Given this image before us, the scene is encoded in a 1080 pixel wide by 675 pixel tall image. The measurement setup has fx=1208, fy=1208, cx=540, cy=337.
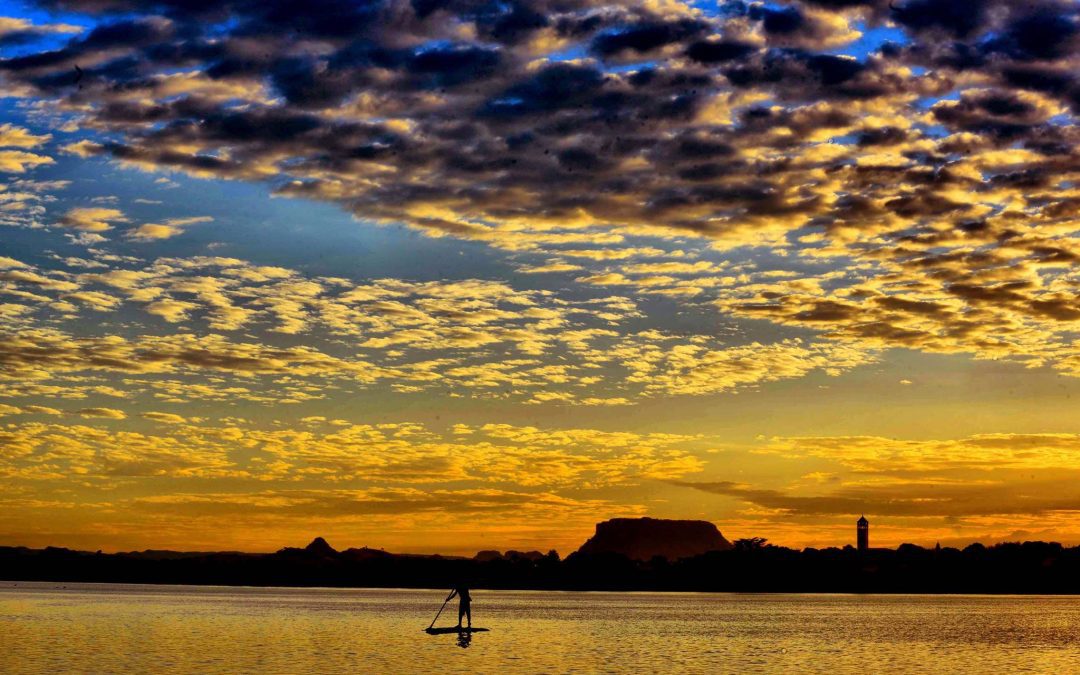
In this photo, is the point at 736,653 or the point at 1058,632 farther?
the point at 1058,632

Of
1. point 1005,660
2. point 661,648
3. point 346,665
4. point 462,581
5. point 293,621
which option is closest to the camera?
point 346,665

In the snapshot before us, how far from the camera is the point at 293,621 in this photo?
→ 480 feet

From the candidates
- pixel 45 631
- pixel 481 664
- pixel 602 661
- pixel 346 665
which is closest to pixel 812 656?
pixel 602 661

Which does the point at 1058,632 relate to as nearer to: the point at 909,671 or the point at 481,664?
the point at 909,671

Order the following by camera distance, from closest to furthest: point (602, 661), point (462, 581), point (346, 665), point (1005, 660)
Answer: point (346, 665) → point (602, 661) → point (1005, 660) → point (462, 581)

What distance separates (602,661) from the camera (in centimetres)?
8181

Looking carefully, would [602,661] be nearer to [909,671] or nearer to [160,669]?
[909,671]

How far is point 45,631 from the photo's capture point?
111m

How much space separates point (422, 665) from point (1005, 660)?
46.4m

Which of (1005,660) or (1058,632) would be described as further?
(1058,632)

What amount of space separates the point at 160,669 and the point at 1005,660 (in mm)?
62249

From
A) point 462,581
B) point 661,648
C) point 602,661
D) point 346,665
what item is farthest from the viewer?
point 462,581

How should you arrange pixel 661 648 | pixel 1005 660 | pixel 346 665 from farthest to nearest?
pixel 661 648, pixel 1005 660, pixel 346 665

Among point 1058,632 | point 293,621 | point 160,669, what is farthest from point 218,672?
point 1058,632
